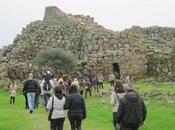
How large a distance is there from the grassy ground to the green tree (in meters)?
22.8

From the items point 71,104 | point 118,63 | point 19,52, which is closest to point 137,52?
point 118,63

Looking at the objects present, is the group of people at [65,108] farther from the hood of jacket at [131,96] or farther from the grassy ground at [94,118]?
the grassy ground at [94,118]

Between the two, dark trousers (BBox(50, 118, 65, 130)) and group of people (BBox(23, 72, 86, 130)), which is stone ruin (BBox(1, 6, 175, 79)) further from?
dark trousers (BBox(50, 118, 65, 130))

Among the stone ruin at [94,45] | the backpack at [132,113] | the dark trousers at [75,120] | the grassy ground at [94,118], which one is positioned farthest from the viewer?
the stone ruin at [94,45]

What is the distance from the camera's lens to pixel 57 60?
207 ft

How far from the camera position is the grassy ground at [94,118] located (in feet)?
90.6

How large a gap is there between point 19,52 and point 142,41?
49.3 feet

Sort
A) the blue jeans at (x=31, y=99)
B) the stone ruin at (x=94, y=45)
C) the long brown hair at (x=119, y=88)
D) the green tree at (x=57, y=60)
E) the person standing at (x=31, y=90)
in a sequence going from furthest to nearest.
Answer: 1. the stone ruin at (x=94, y=45)
2. the green tree at (x=57, y=60)
3. the person standing at (x=31, y=90)
4. the blue jeans at (x=31, y=99)
5. the long brown hair at (x=119, y=88)

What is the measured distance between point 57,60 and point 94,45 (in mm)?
7735

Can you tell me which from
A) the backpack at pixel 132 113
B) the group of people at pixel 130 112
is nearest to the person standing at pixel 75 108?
the group of people at pixel 130 112

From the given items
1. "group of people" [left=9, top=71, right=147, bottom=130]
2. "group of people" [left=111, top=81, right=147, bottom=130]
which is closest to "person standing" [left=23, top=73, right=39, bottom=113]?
"group of people" [left=9, top=71, right=147, bottom=130]

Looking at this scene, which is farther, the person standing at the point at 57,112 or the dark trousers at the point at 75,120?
the dark trousers at the point at 75,120

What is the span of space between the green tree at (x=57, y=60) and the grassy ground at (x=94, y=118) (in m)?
22.8

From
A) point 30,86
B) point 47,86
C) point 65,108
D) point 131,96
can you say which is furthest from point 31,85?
point 131,96
